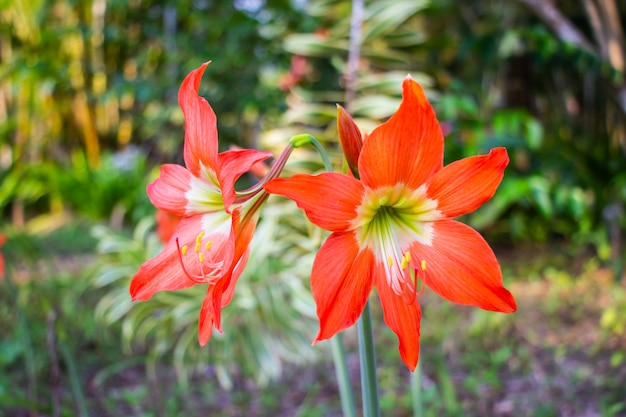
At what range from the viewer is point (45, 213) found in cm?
691

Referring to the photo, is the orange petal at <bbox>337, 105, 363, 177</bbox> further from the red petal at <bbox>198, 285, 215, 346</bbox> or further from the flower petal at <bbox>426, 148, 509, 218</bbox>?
the red petal at <bbox>198, 285, 215, 346</bbox>

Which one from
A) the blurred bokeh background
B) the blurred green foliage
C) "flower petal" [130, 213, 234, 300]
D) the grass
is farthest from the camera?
the blurred green foliage

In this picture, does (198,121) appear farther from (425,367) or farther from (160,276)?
(425,367)

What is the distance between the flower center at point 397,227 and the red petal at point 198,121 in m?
0.18

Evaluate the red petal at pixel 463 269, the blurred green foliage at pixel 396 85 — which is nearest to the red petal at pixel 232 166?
the red petal at pixel 463 269

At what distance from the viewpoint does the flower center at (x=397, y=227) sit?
58 cm

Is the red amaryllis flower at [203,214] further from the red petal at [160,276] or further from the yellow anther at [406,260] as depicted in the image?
the yellow anther at [406,260]

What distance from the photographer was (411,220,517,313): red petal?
540mm

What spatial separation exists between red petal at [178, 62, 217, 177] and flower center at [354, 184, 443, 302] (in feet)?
0.58

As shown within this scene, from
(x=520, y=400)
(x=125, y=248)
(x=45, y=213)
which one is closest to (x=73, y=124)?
(x=45, y=213)

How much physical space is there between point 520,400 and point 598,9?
226 cm

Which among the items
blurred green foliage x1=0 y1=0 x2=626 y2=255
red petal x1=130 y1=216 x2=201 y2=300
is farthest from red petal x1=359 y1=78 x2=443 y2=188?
blurred green foliage x1=0 y1=0 x2=626 y2=255

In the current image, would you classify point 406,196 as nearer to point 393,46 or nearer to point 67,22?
point 393,46

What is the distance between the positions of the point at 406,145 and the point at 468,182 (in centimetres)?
8
